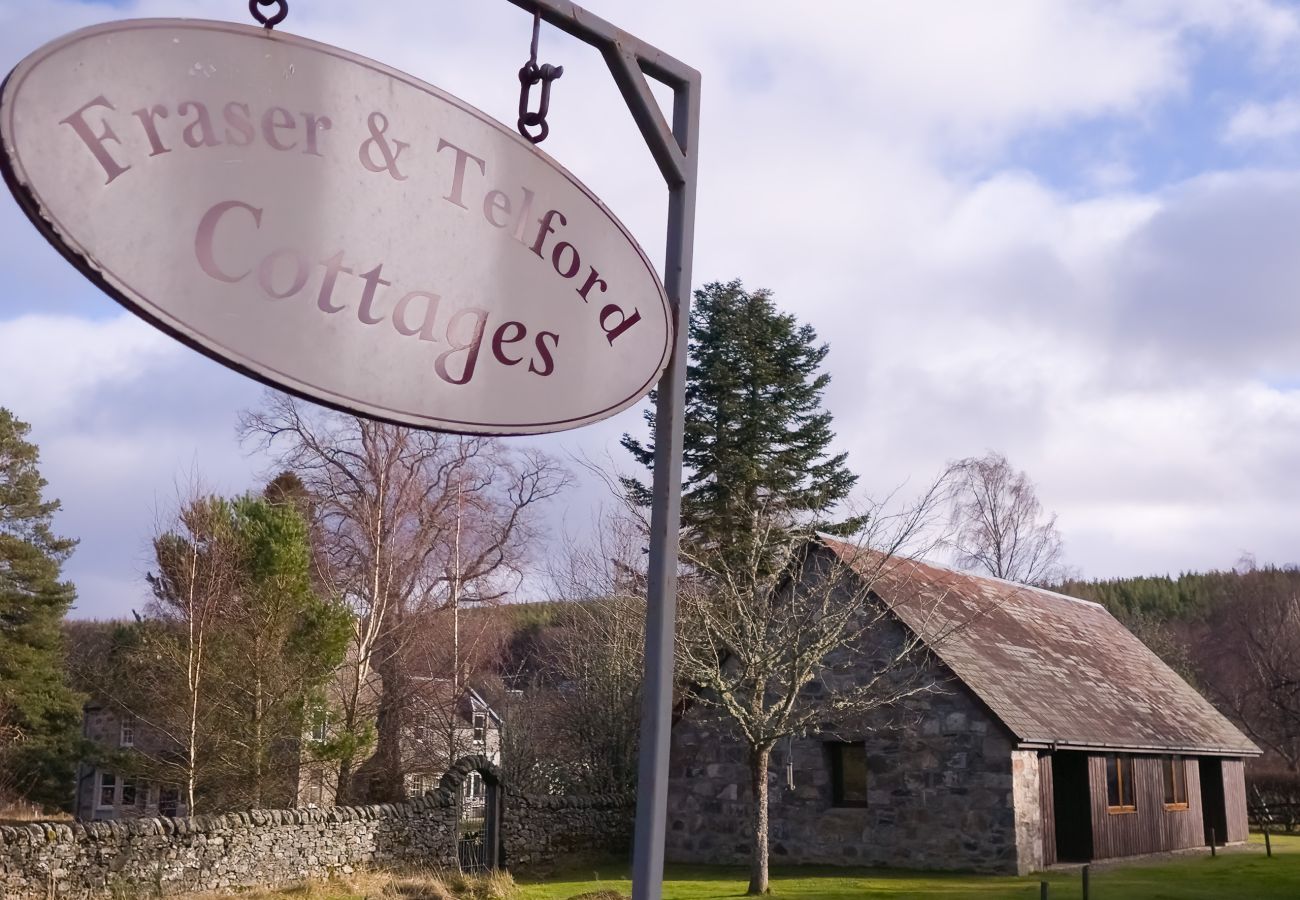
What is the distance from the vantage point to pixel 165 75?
254 cm

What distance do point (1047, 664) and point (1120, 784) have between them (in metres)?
2.54

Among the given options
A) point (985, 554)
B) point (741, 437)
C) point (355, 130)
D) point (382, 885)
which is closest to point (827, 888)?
point (382, 885)

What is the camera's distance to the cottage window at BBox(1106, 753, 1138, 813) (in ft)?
75.4

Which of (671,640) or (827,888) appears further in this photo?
(827,888)

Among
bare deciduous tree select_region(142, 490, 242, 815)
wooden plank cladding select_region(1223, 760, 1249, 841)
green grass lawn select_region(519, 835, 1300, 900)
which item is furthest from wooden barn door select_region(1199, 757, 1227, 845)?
bare deciduous tree select_region(142, 490, 242, 815)

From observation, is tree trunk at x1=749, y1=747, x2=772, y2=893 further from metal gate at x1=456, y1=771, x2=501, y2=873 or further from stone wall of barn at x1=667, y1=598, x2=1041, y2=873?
metal gate at x1=456, y1=771, x2=501, y2=873

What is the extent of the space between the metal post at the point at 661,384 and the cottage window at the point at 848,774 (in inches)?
755

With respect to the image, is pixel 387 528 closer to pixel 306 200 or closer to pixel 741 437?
pixel 741 437

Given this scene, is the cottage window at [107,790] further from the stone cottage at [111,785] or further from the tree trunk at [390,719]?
the tree trunk at [390,719]

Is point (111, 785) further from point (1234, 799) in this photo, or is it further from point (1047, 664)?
point (1234, 799)

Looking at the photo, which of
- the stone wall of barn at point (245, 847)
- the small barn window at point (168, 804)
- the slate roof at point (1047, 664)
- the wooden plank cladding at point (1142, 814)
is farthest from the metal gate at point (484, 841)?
the small barn window at point (168, 804)

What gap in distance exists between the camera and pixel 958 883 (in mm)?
18922

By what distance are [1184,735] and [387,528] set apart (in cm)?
1843

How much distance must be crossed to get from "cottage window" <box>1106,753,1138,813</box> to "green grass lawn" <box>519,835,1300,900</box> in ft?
3.53
